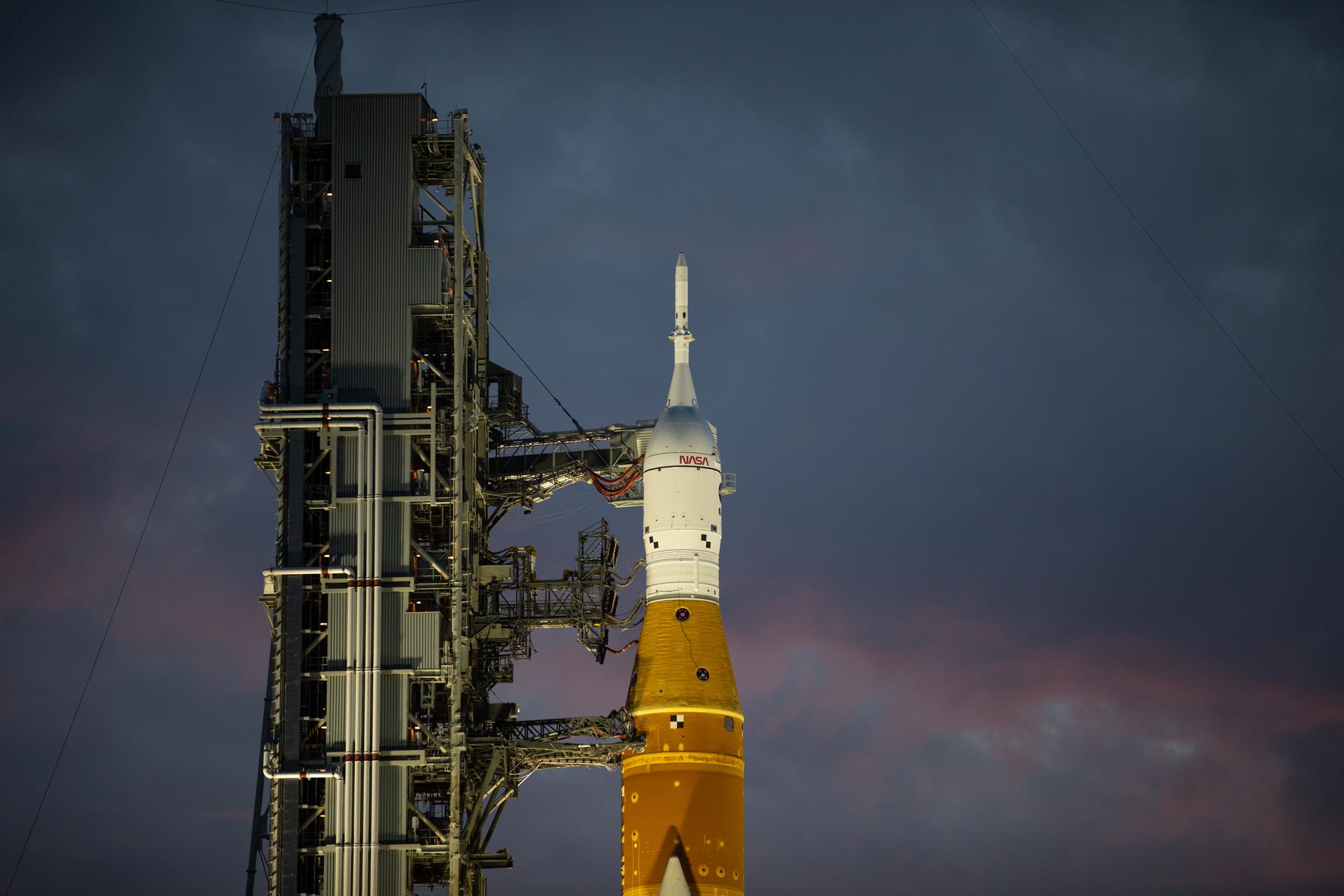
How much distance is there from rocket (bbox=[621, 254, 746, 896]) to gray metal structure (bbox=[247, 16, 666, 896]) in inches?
79.2

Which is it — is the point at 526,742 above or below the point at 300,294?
below

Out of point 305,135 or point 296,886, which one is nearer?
point 296,886

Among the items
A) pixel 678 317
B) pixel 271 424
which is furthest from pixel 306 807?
pixel 678 317

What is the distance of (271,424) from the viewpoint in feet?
295

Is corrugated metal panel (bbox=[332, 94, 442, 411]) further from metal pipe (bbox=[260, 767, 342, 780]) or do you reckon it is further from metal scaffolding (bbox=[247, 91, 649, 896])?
metal pipe (bbox=[260, 767, 342, 780])

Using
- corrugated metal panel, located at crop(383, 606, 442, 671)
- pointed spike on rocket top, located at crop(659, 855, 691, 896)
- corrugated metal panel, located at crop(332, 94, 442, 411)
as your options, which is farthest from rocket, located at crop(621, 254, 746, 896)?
corrugated metal panel, located at crop(332, 94, 442, 411)

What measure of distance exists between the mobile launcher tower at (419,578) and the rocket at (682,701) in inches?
4.0

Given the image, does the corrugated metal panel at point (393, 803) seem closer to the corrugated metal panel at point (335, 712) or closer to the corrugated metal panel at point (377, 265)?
the corrugated metal panel at point (335, 712)

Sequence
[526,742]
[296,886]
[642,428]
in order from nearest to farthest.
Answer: [296,886] < [526,742] < [642,428]

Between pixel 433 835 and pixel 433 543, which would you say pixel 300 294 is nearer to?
pixel 433 543

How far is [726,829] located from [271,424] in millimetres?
25655

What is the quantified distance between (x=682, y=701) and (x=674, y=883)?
7.92 m

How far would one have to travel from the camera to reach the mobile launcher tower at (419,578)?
87.8 m

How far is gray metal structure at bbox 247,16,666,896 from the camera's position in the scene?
287 feet
